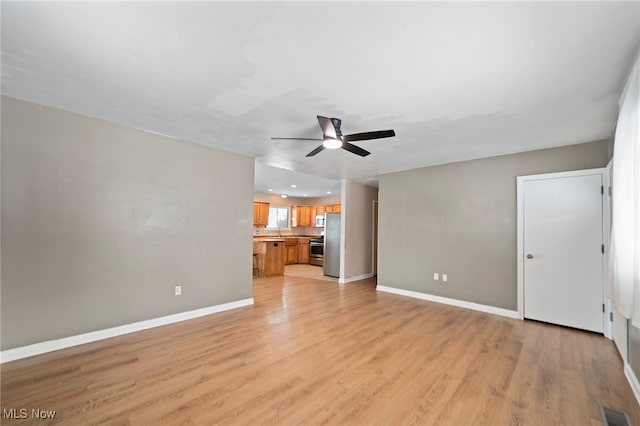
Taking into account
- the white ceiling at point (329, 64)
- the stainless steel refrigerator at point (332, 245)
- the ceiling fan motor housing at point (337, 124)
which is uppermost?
the white ceiling at point (329, 64)

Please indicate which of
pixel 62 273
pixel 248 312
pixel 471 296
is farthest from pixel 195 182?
pixel 471 296

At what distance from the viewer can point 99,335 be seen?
3043 millimetres

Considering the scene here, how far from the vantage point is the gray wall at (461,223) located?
408 centimetres

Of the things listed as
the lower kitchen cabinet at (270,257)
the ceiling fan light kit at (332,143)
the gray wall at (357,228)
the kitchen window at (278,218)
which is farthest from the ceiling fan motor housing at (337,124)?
the kitchen window at (278,218)

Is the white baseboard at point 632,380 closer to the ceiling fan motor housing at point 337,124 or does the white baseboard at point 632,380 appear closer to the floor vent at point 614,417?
the floor vent at point 614,417

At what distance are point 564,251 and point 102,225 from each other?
579 centimetres

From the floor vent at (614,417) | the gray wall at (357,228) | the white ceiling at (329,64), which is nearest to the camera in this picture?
the white ceiling at (329,64)

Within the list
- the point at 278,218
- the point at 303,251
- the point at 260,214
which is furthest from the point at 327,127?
the point at 278,218

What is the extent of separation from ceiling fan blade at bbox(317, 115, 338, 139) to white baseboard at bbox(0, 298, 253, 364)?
3.05m

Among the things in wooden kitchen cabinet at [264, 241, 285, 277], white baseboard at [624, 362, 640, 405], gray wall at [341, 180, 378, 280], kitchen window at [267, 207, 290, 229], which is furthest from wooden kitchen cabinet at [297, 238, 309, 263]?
white baseboard at [624, 362, 640, 405]

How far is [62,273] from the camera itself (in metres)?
2.83

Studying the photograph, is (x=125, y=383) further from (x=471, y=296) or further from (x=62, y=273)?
(x=471, y=296)

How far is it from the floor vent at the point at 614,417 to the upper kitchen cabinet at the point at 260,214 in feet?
28.2

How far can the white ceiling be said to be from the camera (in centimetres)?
155
